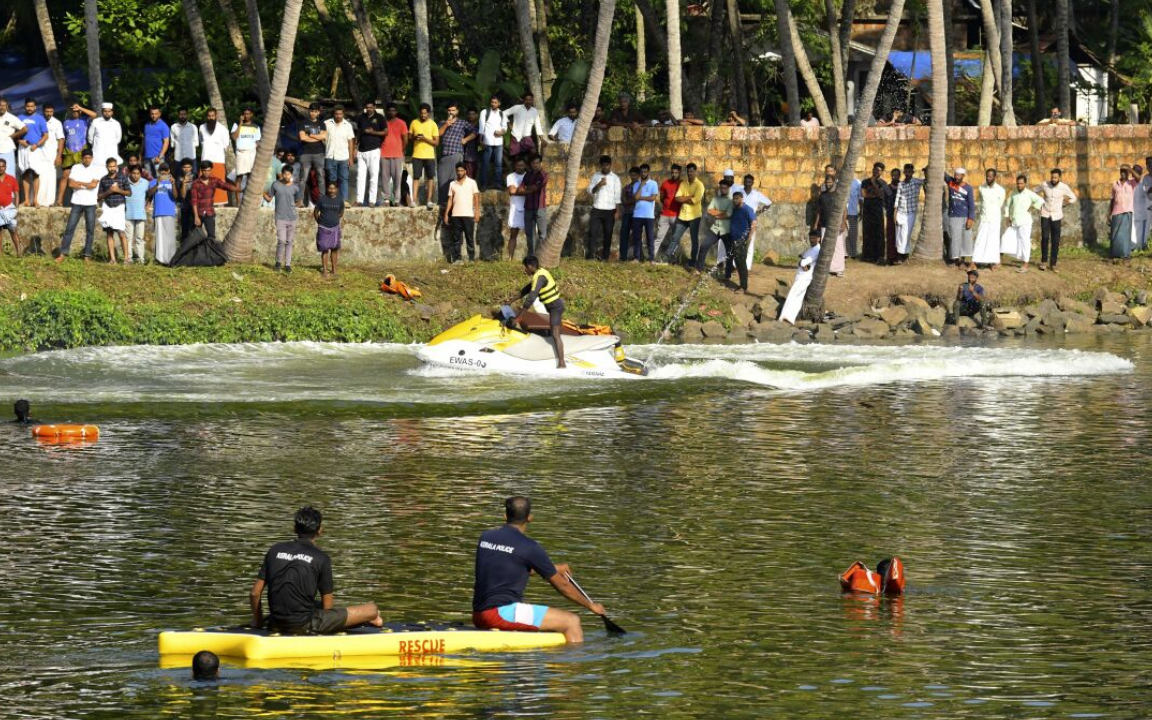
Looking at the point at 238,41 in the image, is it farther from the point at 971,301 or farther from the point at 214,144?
the point at 971,301

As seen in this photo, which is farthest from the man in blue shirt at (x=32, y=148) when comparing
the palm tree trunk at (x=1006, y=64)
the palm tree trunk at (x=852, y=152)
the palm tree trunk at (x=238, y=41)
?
the palm tree trunk at (x=1006, y=64)

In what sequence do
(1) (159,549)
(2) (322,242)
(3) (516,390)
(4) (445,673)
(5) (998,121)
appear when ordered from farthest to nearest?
(5) (998,121), (2) (322,242), (3) (516,390), (1) (159,549), (4) (445,673)

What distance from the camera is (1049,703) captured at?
13133 millimetres

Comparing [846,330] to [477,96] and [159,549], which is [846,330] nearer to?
[477,96]

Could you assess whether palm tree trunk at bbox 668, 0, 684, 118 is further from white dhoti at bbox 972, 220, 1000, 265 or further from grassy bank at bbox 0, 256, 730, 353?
white dhoti at bbox 972, 220, 1000, 265

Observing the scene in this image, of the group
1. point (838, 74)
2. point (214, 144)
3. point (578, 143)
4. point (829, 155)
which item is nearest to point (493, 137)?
point (578, 143)

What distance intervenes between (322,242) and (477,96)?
260 inches

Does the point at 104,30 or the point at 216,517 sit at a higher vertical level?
the point at 104,30

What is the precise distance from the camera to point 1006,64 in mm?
40125

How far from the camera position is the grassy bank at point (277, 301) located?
98.9 feet

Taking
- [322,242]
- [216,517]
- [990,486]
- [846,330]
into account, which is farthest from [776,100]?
[216,517]

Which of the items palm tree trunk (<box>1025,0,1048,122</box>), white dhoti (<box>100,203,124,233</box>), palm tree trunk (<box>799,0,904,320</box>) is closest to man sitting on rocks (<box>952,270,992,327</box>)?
palm tree trunk (<box>799,0,904,320</box>)

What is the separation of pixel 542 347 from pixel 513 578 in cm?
1362

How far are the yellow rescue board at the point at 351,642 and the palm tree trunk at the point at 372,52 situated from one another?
2518 cm
